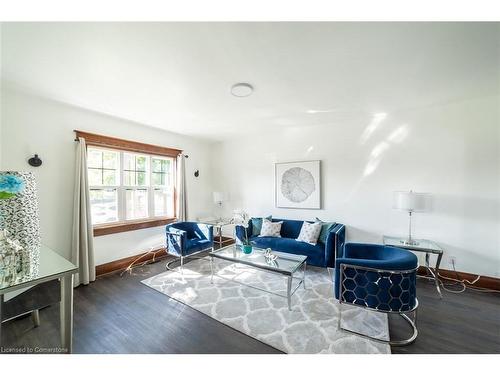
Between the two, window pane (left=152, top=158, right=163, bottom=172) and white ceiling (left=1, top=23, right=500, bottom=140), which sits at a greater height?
white ceiling (left=1, top=23, right=500, bottom=140)

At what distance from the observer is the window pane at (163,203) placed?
13.7ft

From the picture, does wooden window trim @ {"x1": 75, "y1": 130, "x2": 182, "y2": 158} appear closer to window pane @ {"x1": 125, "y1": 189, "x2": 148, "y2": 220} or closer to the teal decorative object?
window pane @ {"x1": 125, "y1": 189, "x2": 148, "y2": 220}

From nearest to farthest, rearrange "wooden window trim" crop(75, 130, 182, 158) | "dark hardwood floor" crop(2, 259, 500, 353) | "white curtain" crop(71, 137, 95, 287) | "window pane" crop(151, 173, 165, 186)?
1. "dark hardwood floor" crop(2, 259, 500, 353)
2. "white curtain" crop(71, 137, 95, 287)
3. "wooden window trim" crop(75, 130, 182, 158)
4. "window pane" crop(151, 173, 165, 186)

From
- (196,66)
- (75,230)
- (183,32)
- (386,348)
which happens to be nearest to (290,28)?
(183,32)

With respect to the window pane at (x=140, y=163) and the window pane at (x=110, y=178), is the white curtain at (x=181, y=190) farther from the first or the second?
the window pane at (x=110, y=178)

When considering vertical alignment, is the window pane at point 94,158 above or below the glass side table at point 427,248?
above

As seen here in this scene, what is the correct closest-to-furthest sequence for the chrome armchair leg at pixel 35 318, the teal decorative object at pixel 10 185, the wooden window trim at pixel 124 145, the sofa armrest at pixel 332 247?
1. the teal decorative object at pixel 10 185
2. the chrome armchair leg at pixel 35 318
3. the sofa armrest at pixel 332 247
4. the wooden window trim at pixel 124 145

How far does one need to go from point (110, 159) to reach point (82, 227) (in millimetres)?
1192

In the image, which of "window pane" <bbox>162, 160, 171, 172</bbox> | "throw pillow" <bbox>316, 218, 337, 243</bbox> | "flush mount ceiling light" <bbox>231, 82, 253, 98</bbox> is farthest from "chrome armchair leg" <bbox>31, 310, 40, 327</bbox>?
"throw pillow" <bbox>316, 218, 337, 243</bbox>

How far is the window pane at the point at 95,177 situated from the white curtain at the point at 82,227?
32 cm

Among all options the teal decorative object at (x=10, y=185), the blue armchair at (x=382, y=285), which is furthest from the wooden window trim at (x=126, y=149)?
the blue armchair at (x=382, y=285)

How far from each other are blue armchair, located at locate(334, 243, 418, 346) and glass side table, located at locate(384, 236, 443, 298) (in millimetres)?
965

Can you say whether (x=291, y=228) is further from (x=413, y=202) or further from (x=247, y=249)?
(x=413, y=202)

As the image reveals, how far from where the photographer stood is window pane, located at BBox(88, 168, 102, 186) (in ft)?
10.7
